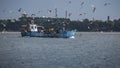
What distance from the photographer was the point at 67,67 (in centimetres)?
4284

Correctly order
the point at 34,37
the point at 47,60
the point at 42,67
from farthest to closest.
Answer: the point at 34,37
the point at 47,60
the point at 42,67

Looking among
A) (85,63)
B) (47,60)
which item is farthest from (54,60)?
(85,63)

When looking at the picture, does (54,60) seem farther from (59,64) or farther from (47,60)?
(59,64)

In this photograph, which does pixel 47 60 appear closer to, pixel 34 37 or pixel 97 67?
pixel 97 67

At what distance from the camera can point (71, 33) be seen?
362ft

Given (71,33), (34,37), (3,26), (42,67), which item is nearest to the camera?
(42,67)

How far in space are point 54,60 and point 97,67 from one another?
6.91 m

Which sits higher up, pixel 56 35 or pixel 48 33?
pixel 48 33

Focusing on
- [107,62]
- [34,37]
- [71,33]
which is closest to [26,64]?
[107,62]

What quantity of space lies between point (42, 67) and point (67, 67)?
6.63ft

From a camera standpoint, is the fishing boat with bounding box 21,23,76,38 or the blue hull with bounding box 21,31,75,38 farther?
the fishing boat with bounding box 21,23,76,38

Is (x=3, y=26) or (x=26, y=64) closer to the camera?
(x=26, y=64)

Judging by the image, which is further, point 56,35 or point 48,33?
point 48,33

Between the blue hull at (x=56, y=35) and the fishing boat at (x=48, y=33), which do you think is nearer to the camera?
the blue hull at (x=56, y=35)
